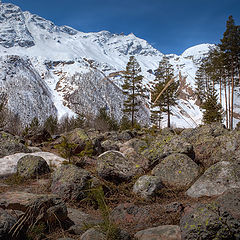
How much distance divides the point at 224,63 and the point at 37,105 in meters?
64.7

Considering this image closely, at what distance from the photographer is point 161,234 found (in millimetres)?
2168

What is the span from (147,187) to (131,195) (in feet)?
1.16

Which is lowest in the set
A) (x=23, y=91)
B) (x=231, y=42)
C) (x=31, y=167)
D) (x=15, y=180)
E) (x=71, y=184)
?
(x=15, y=180)

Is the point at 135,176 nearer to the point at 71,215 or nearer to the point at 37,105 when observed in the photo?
the point at 71,215

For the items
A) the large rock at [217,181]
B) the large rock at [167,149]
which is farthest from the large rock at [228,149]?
the large rock at [217,181]

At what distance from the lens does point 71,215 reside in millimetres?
2971

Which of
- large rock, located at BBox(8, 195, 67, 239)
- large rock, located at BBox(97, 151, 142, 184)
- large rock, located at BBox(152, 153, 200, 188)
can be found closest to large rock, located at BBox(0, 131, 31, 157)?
large rock, located at BBox(97, 151, 142, 184)

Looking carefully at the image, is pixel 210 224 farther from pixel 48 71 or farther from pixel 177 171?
pixel 48 71

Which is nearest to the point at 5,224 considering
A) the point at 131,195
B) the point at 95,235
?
the point at 95,235

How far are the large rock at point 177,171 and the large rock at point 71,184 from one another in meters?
1.54

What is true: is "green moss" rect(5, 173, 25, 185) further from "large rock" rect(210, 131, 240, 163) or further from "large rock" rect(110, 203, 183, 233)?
"large rock" rect(210, 131, 240, 163)

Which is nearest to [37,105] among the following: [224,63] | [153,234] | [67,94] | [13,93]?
[13,93]

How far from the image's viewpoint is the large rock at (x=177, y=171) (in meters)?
3.99

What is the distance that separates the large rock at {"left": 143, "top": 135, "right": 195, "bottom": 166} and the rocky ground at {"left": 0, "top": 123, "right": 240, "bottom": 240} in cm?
2
